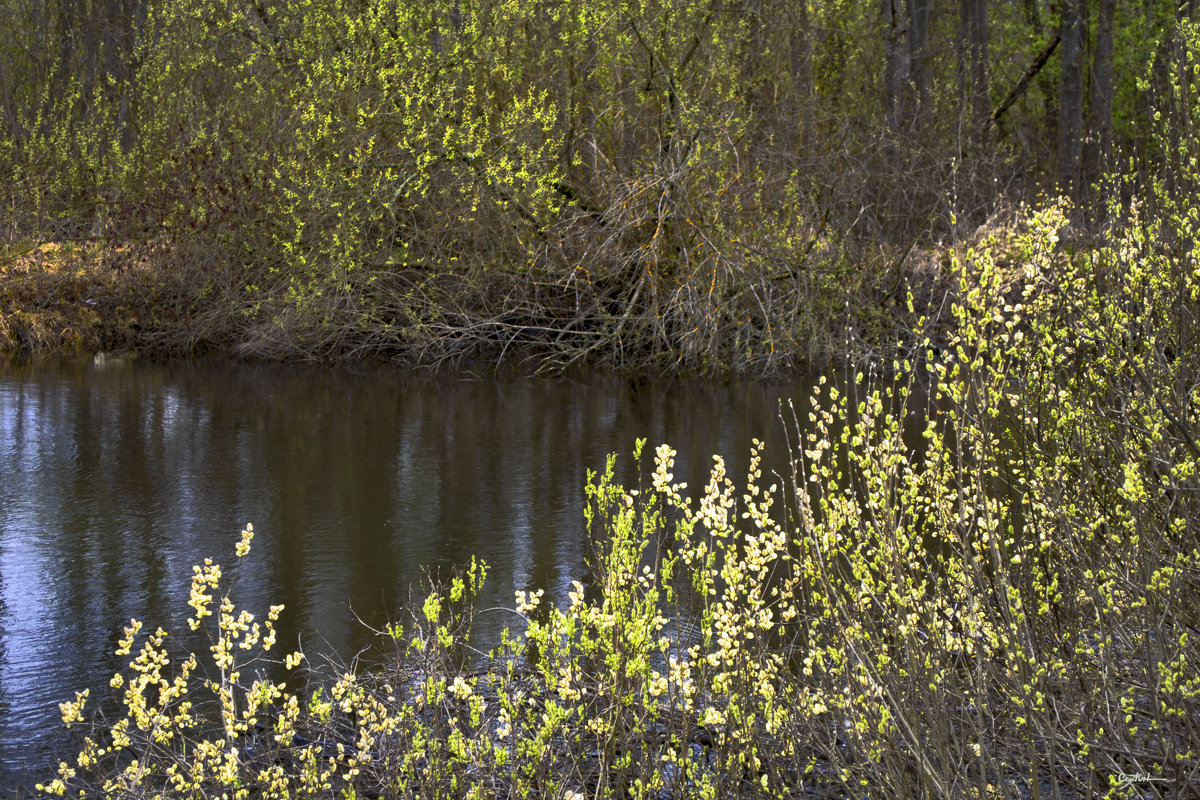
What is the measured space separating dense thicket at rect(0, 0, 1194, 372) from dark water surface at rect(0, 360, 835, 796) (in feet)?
4.46

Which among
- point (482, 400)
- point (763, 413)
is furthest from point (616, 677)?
point (482, 400)

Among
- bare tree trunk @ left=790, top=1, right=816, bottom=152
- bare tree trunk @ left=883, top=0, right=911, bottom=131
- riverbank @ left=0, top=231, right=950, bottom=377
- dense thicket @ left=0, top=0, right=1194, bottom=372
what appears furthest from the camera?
bare tree trunk @ left=883, top=0, right=911, bottom=131

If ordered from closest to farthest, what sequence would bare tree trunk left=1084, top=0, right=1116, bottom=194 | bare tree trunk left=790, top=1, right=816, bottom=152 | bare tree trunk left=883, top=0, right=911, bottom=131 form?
bare tree trunk left=790, top=1, right=816, bottom=152 → bare tree trunk left=883, top=0, right=911, bottom=131 → bare tree trunk left=1084, top=0, right=1116, bottom=194

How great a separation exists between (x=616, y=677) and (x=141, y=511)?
660 centimetres

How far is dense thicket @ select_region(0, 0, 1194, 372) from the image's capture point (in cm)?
1662

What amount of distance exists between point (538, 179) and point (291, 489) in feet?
24.1

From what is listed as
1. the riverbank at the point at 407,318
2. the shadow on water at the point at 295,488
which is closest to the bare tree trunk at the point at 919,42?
the riverbank at the point at 407,318

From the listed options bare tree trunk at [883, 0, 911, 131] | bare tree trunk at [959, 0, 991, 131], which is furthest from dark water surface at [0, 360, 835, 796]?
bare tree trunk at [959, 0, 991, 131]

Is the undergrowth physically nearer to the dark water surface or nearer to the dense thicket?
the dark water surface

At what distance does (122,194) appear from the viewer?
2180 cm

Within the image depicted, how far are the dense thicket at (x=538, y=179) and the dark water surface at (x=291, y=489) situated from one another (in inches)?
53.5

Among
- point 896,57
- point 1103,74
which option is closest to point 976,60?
point 1103,74

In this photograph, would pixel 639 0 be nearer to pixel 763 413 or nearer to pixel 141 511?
pixel 763 413

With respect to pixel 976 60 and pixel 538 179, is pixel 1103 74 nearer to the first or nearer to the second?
pixel 976 60
